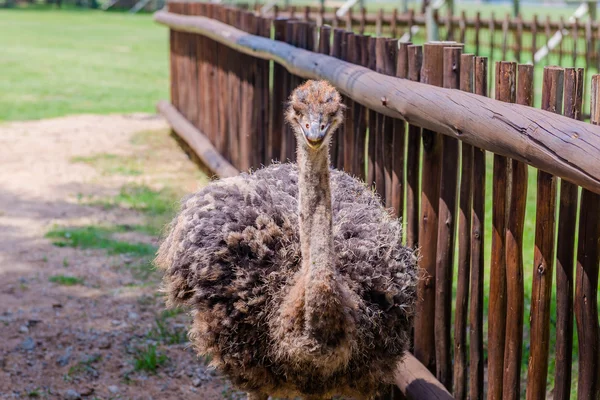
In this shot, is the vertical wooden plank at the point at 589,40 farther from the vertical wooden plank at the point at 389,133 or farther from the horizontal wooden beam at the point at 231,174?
the vertical wooden plank at the point at 389,133

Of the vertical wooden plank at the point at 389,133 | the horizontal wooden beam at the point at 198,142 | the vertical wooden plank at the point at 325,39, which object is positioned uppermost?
the vertical wooden plank at the point at 325,39

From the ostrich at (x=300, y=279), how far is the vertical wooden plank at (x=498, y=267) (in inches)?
16.0

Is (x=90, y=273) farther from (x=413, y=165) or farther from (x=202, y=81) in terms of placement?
(x=202, y=81)

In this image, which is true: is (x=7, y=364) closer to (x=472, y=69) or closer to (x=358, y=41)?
(x=358, y=41)

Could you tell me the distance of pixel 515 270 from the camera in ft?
11.4

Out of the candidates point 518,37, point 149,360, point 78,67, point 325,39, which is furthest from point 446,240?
point 78,67

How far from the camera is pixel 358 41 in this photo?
5066 millimetres

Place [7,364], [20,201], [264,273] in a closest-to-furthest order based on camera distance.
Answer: [264,273]
[7,364]
[20,201]

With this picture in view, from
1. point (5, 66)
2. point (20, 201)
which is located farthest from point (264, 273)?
point (5, 66)

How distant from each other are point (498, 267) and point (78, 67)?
650 inches

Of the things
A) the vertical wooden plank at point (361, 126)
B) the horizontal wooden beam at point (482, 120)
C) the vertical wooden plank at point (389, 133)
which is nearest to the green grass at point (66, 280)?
the horizontal wooden beam at point (482, 120)

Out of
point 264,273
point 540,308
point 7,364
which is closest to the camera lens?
point 540,308

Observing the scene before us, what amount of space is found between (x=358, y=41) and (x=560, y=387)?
2.50 metres

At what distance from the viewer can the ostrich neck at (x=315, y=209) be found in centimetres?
349
